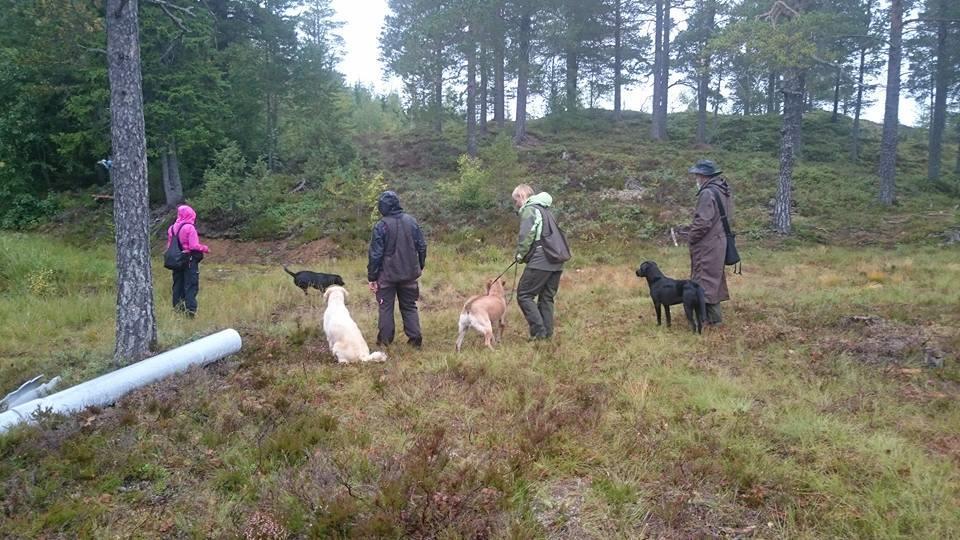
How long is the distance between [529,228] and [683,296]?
7.64 ft

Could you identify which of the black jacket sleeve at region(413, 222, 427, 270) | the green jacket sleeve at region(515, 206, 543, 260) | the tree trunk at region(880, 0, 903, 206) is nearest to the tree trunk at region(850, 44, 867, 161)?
the tree trunk at region(880, 0, 903, 206)

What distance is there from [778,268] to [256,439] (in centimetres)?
1173

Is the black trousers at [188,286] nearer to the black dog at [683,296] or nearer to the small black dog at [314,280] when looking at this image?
the small black dog at [314,280]

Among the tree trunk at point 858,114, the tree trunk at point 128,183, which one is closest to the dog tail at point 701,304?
the tree trunk at point 128,183

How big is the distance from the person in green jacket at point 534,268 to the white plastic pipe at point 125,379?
11.4 feet

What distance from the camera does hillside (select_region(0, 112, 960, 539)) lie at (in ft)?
10.5

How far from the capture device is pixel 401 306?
273 inches

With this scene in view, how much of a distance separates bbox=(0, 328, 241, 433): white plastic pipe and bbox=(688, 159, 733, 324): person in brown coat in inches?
230

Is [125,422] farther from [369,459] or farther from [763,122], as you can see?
[763,122]

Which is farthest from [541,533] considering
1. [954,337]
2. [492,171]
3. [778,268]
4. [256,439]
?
[492,171]

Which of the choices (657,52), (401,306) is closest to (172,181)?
(401,306)

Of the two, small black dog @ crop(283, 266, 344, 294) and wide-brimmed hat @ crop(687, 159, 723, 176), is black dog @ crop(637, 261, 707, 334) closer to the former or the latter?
wide-brimmed hat @ crop(687, 159, 723, 176)

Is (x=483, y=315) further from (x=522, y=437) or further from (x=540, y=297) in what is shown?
(x=522, y=437)

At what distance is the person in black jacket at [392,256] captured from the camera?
6566mm
